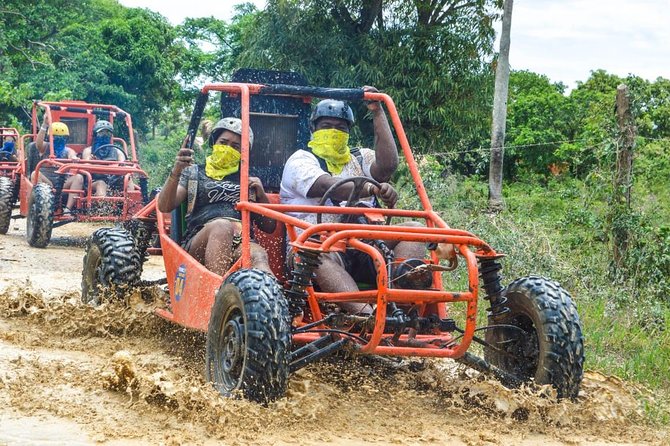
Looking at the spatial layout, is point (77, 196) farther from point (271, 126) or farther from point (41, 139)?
point (271, 126)

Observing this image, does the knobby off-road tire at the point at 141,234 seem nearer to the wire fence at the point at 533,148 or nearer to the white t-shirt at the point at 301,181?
the white t-shirt at the point at 301,181

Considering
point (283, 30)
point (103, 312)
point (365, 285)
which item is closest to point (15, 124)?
point (283, 30)

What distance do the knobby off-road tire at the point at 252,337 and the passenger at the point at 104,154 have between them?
29.0 feet

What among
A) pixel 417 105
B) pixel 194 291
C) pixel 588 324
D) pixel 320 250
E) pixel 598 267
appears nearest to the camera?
pixel 320 250

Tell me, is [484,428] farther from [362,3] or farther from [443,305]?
[362,3]

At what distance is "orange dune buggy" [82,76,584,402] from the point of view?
15.2ft

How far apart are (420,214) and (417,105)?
10869mm

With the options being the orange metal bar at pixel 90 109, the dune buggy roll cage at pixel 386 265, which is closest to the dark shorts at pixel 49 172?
the orange metal bar at pixel 90 109

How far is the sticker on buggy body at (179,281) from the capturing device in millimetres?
6000

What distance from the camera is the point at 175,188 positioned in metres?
6.28

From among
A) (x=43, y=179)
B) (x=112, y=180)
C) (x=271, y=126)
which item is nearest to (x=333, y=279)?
(x=271, y=126)

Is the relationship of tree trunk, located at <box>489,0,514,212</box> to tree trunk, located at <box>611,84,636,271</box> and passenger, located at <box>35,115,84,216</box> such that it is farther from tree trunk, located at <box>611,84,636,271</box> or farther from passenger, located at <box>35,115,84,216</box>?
tree trunk, located at <box>611,84,636,271</box>

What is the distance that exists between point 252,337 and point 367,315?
797 mm

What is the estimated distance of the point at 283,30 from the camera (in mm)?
16859
